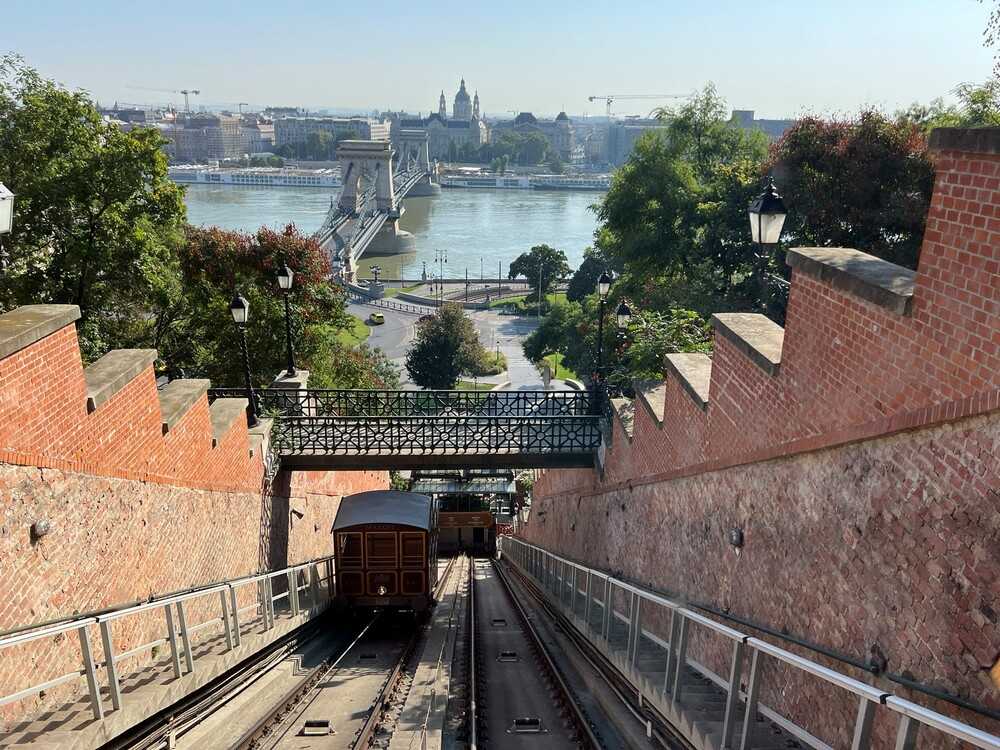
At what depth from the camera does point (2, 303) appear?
15359mm

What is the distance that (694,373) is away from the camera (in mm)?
8641

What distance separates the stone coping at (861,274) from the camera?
4.55 meters

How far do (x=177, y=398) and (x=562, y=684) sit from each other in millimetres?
5540

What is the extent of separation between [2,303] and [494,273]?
306 feet

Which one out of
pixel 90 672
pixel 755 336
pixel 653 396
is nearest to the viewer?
pixel 90 672

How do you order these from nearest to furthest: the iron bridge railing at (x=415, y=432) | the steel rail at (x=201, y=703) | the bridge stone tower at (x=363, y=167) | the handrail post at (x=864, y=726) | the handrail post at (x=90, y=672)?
1. the handrail post at (x=864, y=726)
2. the handrail post at (x=90, y=672)
3. the steel rail at (x=201, y=703)
4. the iron bridge railing at (x=415, y=432)
5. the bridge stone tower at (x=363, y=167)

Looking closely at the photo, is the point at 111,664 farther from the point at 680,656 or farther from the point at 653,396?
the point at 653,396

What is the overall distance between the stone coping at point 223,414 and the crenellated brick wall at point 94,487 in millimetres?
33

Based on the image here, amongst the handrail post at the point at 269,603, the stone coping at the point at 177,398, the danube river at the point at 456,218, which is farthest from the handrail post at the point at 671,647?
the danube river at the point at 456,218

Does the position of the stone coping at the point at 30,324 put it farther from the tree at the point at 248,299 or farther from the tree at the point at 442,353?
the tree at the point at 442,353

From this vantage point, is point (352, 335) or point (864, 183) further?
point (352, 335)

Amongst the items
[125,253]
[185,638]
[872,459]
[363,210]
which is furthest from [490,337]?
[872,459]

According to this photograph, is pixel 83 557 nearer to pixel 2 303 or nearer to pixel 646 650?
pixel 646 650

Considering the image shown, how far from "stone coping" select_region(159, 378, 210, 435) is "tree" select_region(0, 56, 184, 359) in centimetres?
651
